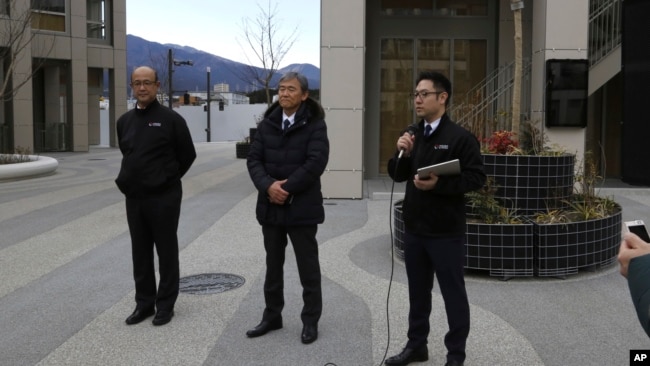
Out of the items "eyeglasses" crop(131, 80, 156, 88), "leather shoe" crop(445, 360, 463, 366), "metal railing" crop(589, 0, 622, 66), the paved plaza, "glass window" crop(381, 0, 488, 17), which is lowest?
the paved plaza

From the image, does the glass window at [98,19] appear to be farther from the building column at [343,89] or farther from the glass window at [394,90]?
the building column at [343,89]

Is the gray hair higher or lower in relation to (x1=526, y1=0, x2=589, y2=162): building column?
lower

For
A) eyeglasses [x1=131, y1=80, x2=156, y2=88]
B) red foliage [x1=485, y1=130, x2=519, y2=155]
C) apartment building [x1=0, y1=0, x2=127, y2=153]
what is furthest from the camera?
apartment building [x1=0, y1=0, x2=127, y2=153]

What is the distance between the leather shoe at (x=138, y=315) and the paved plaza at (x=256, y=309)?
96 mm

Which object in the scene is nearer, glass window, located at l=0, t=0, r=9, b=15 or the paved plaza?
the paved plaza

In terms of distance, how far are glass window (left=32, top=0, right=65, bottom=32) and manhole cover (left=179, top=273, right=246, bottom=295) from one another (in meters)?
22.3

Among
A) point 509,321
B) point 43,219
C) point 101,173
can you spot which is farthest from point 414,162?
point 101,173

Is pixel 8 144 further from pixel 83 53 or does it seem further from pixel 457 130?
pixel 457 130

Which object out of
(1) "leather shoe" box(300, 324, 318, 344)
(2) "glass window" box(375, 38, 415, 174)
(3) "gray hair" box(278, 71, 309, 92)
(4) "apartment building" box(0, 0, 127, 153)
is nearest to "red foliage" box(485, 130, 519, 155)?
(3) "gray hair" box(278, 71, 309, 92)

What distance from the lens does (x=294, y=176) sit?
452cm

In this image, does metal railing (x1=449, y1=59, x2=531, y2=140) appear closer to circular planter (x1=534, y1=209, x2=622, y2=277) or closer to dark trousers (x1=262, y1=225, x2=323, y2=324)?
circular planter (x1=534, y1=209, x2=622, y2=277)

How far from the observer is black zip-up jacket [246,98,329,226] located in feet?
15.0

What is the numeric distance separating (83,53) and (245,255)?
2310 cm

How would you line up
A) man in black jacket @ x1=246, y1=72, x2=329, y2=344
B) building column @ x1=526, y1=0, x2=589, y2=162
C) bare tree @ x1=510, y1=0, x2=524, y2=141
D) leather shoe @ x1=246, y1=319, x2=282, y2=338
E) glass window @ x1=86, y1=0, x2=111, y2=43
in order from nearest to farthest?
man in black jacket @ x1=246, y1=72, x2=329, y2=344, leather shoe @ x1=246, y1=319, x2=282, y2=338, bare tree @ x1=510, y1=0, x2=524, y2=141, building column @ x1=526, y1=0, x2=589, y2=162, glass window @ x1=86, y1=0, x2=111, y2=43
